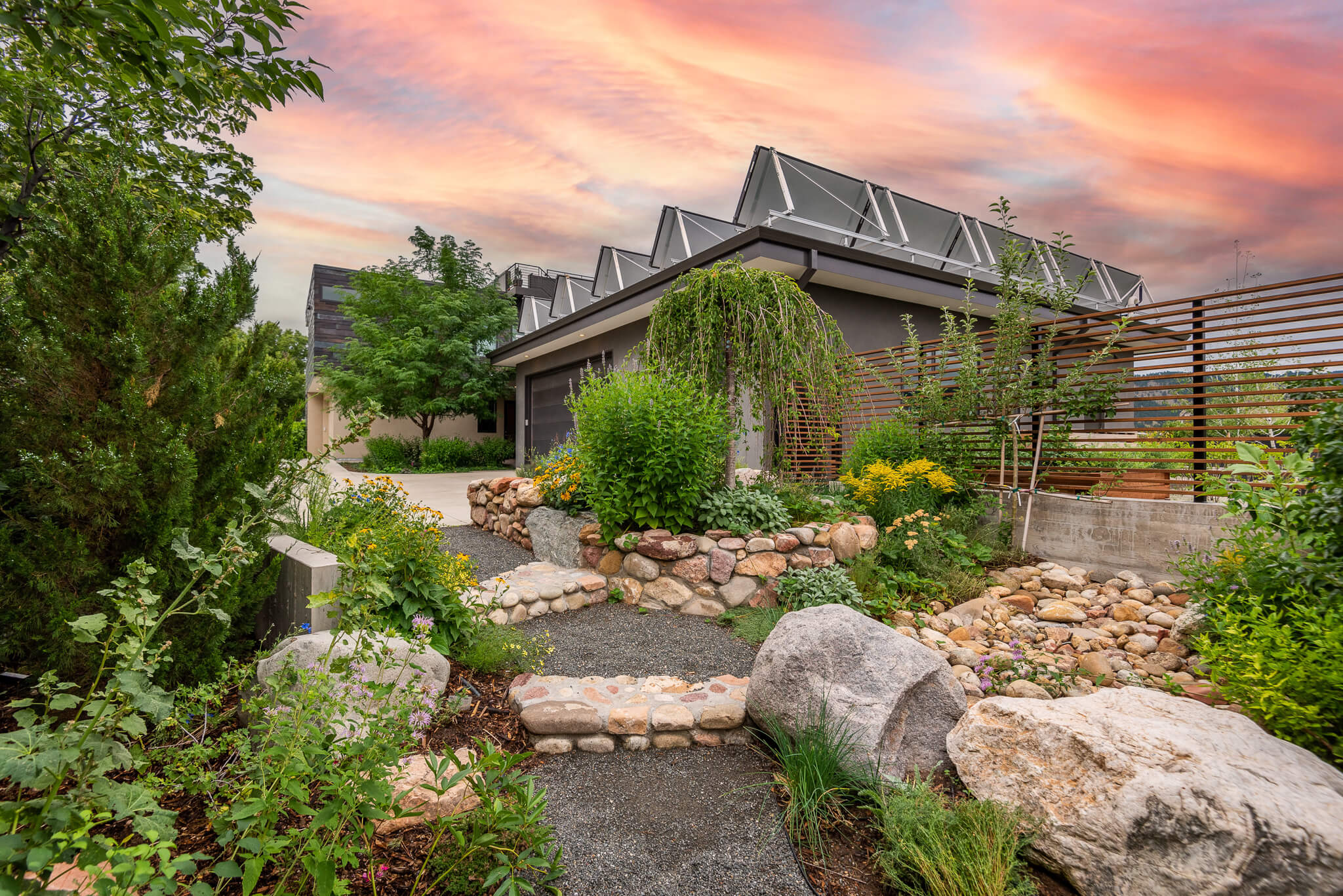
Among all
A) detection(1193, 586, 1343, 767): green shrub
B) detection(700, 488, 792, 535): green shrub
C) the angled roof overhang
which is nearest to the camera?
detection(1193, 586, 1343, 767): green shrub

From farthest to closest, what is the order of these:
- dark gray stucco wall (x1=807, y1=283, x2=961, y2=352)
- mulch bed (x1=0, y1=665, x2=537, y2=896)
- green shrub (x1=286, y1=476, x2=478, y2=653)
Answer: dark gray stucco wall (x1=807, y1=283, x2=961, y2=352) < green shrub (x1=286, y1=476, x2=478, y2=653) < mulch bed (x1=0, y1=665, x2=537, y2=896)

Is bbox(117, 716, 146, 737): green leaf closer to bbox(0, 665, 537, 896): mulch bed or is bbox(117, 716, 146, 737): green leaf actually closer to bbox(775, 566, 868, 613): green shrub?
bbox(0, 665, 537, 896): mulch bed

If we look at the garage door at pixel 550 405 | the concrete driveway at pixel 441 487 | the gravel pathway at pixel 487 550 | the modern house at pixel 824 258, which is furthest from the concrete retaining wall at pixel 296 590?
the garage door at pixel 550 405

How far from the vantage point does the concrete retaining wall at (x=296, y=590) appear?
9.42ft

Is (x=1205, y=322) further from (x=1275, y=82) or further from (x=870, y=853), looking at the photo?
(x=870, y=853)

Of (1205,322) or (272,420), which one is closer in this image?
(272,420)

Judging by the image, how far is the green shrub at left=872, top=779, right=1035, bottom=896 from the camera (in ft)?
6.21

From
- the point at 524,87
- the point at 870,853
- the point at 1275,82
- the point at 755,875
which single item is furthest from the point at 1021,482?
the point at 524,87

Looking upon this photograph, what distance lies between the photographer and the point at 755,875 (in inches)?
79.9

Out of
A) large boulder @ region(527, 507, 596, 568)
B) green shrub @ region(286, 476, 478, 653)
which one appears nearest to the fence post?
large boulder @ region(527, 507, 596, 568)

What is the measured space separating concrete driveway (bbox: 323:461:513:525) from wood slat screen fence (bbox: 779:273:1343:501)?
220 inches

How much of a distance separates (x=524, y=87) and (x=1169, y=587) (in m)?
7.43

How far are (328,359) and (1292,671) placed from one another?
1154 inches

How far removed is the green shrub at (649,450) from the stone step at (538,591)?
1.65ft
